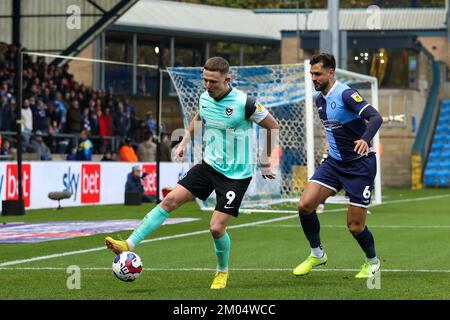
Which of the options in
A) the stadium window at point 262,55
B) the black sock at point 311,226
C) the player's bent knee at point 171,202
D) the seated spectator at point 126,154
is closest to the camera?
the player's bent knee at point 171,202

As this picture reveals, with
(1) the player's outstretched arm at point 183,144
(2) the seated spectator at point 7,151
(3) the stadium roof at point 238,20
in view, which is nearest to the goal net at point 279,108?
(2) the seated spectator at point 7,151

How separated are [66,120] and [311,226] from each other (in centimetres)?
2164

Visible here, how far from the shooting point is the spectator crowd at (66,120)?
102 ft

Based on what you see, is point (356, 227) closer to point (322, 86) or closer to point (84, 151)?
point (322, 86)

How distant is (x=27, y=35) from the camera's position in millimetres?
41469

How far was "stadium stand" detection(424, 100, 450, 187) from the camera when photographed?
49.2 m

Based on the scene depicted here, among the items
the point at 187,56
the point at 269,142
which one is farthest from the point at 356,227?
the point at 187,56

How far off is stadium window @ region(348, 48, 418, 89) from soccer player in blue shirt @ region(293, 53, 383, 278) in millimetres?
35155

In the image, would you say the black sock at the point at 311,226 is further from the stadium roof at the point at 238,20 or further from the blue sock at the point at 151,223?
the stadium roof at the point at 238,20

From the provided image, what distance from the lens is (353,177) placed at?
41.5 feet

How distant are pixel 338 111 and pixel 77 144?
22.2m

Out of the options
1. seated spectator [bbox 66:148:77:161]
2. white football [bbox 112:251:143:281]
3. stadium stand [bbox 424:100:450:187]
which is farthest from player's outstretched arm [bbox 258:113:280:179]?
stadium stand [bbox 424:100:450:187]

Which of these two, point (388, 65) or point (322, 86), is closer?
point (322, 86)

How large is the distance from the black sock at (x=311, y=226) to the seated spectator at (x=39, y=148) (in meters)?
17.5
